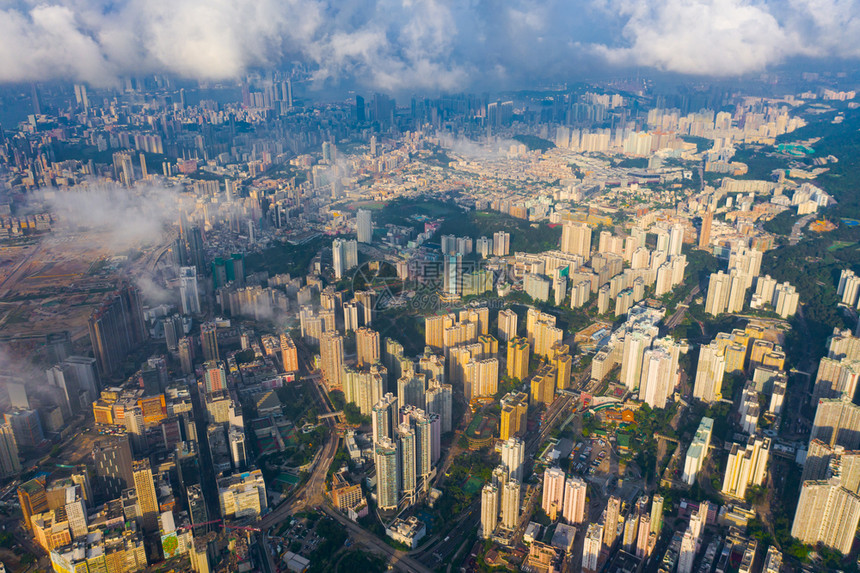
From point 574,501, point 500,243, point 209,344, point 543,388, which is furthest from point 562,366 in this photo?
point 500,243

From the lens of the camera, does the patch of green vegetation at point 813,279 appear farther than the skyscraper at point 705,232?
No

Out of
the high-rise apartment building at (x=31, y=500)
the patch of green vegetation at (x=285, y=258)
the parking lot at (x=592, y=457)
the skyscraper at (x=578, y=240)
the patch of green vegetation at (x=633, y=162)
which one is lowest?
the parking lot at (x=592, y=457)

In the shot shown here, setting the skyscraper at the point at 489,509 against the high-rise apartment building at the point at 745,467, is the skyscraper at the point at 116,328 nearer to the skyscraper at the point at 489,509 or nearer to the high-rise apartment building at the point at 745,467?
the skyscraper at the point at 489,509

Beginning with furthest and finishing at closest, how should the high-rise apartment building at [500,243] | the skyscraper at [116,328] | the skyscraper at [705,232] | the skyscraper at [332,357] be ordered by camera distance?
1. the skyscraper at [705,232]
2. the high-rise apartment building at [500,243]
3. the skyscraper at [332,357]
4. the skyscraper at [116,328]

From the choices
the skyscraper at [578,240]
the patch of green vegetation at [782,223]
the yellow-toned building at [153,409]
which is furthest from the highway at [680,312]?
the yellow-toned building at [153,409]

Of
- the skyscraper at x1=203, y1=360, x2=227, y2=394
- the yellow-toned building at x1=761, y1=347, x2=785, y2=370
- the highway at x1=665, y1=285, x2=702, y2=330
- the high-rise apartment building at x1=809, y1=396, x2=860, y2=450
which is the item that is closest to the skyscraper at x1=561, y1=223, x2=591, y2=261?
the highway at x1=665, y1=285, x2=702, y2=330

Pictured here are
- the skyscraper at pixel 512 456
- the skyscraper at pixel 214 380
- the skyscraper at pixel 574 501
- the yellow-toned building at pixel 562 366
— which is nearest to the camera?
the skyscraper at pixel 574 501

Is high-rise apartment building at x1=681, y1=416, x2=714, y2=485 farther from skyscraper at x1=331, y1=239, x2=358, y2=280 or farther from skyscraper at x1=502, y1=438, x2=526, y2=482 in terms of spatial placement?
skyscraper at x1=331, y1=239, x2=358, y2=280

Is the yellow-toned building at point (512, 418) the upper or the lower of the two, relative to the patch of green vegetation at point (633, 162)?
lower
